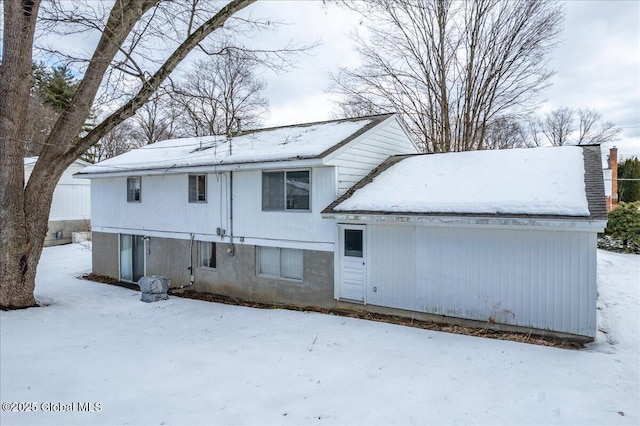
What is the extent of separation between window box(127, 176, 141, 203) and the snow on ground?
8.63 m

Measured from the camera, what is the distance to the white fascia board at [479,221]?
6.26 metres

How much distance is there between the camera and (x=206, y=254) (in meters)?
12.1

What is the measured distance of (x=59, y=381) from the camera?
5523mm

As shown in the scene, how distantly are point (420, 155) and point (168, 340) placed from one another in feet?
26.7

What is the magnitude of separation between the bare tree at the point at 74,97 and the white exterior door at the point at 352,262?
5.74 metres

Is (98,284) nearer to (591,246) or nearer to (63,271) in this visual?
(63,271)

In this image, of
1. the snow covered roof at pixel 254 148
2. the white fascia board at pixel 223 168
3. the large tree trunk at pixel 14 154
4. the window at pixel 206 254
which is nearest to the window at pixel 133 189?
the white fascia board at pixel 223 168

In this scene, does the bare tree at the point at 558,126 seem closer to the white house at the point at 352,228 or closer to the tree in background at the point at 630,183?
the tree in background at the point at 630,183

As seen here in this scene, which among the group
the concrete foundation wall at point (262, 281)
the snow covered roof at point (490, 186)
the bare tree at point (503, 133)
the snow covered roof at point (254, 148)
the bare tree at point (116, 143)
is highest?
the bare tree at point (116, 143)

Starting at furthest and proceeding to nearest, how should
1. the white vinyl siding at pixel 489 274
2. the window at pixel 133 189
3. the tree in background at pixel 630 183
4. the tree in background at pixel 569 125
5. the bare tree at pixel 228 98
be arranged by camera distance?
the tree in background at pixel 569 125 < the tree in background at pixel 630 183 < the bare tree at pixel 228 98 < the window at pixel 133 189 < the white vinyl siding at pixel 489 274

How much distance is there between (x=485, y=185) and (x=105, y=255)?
1407 centimetres

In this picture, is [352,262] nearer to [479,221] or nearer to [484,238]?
[484,238]

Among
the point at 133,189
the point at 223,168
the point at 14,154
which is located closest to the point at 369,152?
the point at 223,168

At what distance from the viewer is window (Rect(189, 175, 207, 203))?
11.9 m
